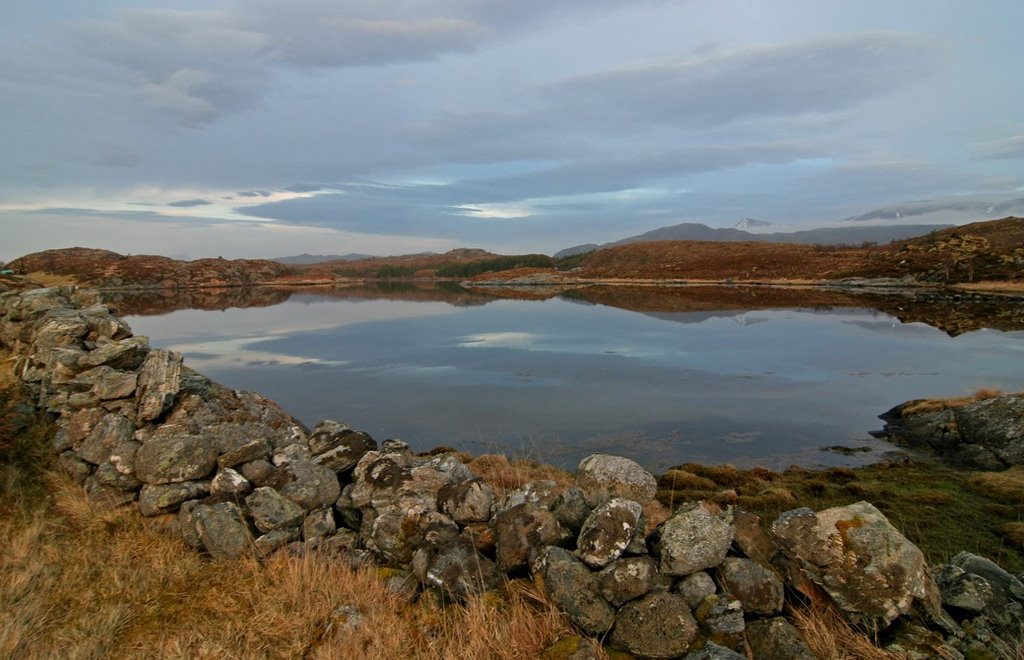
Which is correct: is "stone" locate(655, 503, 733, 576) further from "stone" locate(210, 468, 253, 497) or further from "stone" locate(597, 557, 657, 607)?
"stone" locate(210, 468, 253, 497)

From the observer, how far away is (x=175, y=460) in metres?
6.59

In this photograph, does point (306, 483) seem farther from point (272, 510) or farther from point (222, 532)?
point (222, 532)

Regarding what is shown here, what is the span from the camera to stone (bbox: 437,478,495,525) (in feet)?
19.4

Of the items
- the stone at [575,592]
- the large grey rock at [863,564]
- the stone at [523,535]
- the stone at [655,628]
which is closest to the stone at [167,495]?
the stone at [523,535]

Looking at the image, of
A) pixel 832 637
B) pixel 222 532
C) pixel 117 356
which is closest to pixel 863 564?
pixel 832 637

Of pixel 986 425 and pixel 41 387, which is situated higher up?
pixel 41 387

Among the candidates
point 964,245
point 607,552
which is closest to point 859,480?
point 607,552

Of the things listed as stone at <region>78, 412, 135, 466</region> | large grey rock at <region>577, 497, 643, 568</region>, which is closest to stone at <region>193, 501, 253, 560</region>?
stone at <region>78, 412, 135, 466</region>

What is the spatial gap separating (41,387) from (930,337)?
41.7m

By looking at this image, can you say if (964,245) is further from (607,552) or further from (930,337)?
(607,552)

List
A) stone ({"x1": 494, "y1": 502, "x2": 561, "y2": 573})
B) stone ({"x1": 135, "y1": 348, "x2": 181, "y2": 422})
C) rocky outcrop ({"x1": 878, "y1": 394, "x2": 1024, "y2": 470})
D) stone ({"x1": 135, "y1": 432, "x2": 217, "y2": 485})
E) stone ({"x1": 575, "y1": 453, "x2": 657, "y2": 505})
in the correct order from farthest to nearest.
Result: rocky outcrop ({"x1": 878, "y1": 394, "x2": 1024, "y2": 470}) → stone ({"x1": 135, "y1": 348, "x2": 181, "y2": 422}) → stone ({"x1": 575, "y1": 453, "x2": 657, "y2": 505}) → stone ({"x1": 135, "y1": 432, "x2": 217, "y2": 485}) → stone ({"x1": 494, "y1": 502, "x2": 561, "y2": 573})

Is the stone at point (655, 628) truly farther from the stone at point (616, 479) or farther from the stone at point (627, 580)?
the stone at point (616, 479)

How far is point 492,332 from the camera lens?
39.1 m

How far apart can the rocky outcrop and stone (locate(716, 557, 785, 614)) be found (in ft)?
43.3
